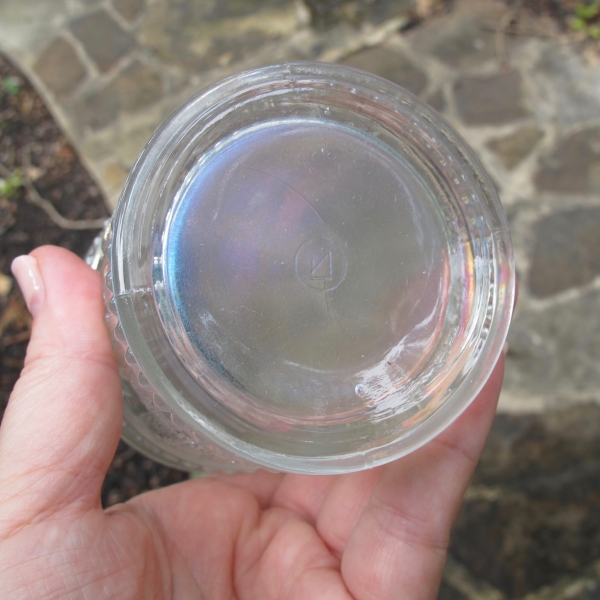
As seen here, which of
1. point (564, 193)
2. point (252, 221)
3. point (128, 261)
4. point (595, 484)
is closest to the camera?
point (128, 261)

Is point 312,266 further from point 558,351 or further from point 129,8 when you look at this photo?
point 129,8

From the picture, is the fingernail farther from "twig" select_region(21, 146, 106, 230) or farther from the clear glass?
"twig" select_region(21, 146, 106, 230)

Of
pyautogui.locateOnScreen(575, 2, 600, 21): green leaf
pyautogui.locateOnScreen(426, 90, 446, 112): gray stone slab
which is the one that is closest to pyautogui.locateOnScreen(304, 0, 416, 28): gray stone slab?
pyautogui.locateOnScreen(426, 90, 446, 112): gray stone slab

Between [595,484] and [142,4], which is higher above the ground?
[142,4]

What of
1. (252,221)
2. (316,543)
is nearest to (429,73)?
(252,221)

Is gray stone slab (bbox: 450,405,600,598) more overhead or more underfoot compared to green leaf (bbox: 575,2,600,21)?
more underfoot

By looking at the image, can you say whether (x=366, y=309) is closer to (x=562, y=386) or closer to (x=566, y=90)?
(x=562, y=386)
